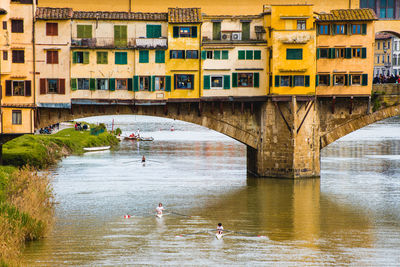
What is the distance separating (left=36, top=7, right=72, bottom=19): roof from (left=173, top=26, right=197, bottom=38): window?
831 cm

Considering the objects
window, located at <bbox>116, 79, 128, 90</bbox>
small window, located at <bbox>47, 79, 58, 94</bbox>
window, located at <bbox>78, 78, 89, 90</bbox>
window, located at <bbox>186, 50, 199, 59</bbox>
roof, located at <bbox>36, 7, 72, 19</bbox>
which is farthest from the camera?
window, located at <bbox>186, 50, 199, 59</bbox>

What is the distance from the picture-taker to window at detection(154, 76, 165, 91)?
58.0 meters

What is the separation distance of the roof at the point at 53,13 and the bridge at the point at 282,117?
23.7 feet

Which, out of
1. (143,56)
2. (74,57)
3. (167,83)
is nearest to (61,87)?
(74,57)

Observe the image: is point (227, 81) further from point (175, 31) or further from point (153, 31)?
point (153, 31)

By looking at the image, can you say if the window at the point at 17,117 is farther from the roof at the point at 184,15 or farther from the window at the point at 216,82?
the window at the point at 216,82

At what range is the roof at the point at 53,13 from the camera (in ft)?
182

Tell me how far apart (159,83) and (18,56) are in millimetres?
11105

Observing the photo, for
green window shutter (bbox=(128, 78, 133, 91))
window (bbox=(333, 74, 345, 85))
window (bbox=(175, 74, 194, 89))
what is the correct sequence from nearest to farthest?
green window shutter (bbox=(128, 78, 133, 91))
window (bbox=(175, 74, 194, 89))
window (bbox=(333, 74, 345, 85))

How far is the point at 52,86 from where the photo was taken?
56531 millimetres

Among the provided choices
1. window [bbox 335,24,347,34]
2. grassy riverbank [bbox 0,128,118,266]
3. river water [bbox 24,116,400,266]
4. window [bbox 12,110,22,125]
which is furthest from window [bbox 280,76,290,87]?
grassy riverbank [bbox 0,128,118,266]

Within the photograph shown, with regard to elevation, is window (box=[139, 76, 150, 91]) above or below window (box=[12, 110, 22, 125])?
above

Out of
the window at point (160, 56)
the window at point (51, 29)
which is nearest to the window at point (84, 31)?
the window at point (51, 29)

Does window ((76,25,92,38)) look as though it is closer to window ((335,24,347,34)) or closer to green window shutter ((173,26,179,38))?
green window shutter ((173,26,179,38))
